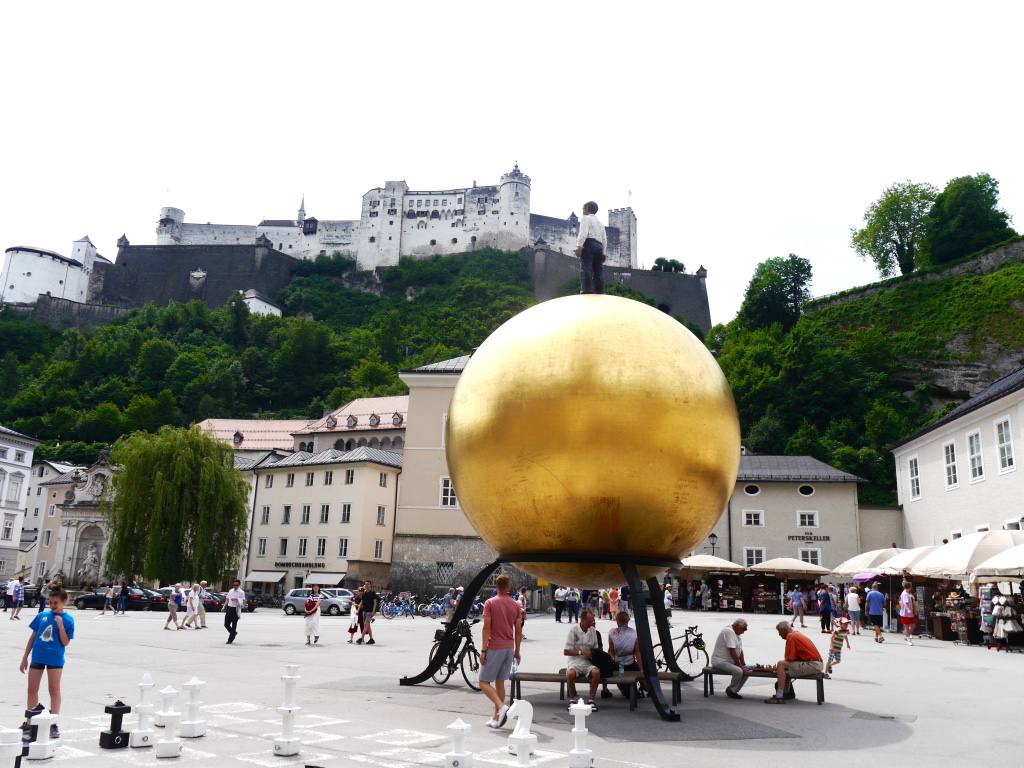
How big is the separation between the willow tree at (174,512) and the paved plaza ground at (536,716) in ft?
89.2

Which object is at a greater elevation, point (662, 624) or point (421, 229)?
point (421, 229)

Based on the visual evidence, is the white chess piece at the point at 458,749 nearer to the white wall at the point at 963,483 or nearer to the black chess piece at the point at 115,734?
the black chess piece at the point at 115,734

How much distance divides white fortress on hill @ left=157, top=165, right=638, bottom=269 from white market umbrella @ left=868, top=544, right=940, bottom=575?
112 meters

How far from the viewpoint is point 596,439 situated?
9461 mm

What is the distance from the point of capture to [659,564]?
10.5 m

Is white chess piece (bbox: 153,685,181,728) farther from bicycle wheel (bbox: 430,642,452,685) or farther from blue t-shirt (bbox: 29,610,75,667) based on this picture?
bicycle wheel (bbox: 430,642,452,685)

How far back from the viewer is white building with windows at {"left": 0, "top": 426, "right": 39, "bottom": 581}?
73938 mm

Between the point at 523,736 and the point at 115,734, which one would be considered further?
the point at 115,734

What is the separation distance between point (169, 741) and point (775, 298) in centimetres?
8715

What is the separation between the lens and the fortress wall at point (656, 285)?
410ft

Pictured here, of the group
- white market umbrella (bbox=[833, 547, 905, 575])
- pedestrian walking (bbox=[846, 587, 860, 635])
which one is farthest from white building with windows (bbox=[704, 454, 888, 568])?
pedestrian walking (bbox=[846, 587, 860, 635])

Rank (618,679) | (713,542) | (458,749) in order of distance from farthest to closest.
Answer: (713,542) → (618,679) → (458,749)

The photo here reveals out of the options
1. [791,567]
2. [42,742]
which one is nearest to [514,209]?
[791,567]

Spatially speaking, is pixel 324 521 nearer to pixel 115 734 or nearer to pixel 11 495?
pixel 11 495
